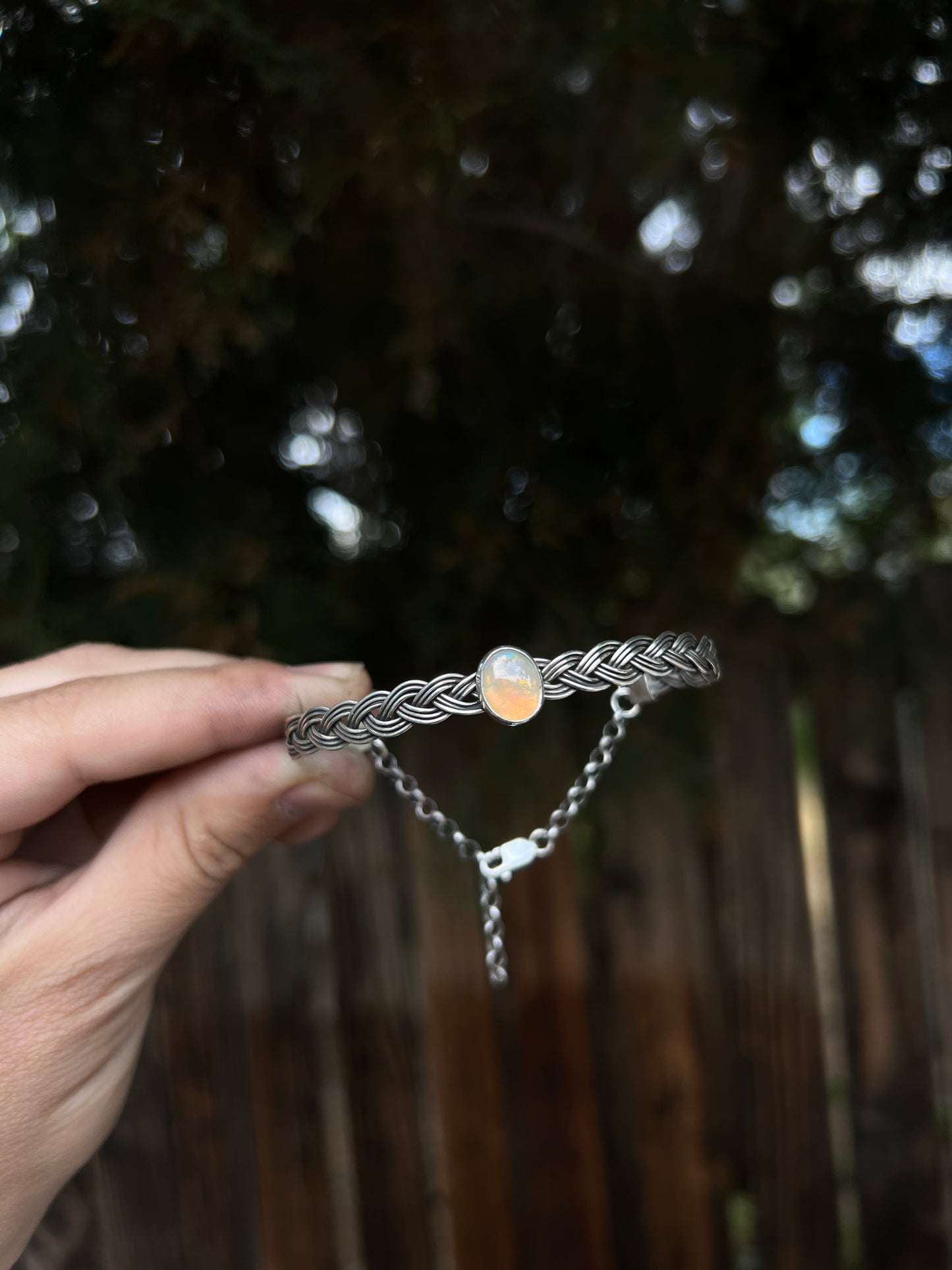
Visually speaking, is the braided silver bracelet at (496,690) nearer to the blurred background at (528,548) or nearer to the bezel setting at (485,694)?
the bezel setting at (485,694)

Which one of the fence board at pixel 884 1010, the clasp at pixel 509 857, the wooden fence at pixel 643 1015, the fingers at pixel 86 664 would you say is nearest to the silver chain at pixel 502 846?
the clasp at pixel 509 857

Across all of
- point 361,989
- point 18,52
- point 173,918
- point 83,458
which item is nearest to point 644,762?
point 361,989

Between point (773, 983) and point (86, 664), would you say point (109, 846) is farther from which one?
point (773, 983)

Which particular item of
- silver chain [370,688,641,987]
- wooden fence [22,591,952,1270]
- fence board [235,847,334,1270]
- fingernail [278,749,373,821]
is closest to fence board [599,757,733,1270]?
wooden fence [22,591,952,1270]

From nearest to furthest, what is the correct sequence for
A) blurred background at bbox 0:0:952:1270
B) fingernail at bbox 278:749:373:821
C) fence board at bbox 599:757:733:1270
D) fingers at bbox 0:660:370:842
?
fingers at bbox 0:660:370:842
fingernail at bbox 278:749:373:821
blurred background at bbox 0:0:952:1270
fence board at bbox 599:757:733:1270

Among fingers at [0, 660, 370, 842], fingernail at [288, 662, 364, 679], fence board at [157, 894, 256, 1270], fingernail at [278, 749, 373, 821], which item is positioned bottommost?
fence board at [157, 894, 256, 1270]

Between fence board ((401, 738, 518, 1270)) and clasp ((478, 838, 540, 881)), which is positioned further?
fence board ((401, 738, 518, 1270))

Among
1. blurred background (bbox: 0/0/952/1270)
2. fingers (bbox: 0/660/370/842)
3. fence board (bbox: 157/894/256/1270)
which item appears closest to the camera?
fingers (bbox: 0/660/370/842)

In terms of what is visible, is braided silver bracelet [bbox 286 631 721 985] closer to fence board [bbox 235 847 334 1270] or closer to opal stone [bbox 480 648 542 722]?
opal stone [bbox 480 648 542 722]
